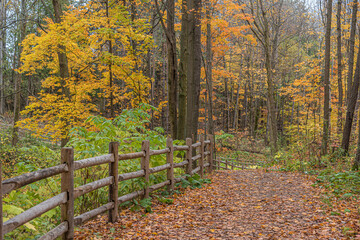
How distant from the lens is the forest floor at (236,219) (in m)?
4.58

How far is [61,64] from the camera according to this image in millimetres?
13820

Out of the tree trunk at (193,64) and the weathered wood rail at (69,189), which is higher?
the tree trunk at (193,64)

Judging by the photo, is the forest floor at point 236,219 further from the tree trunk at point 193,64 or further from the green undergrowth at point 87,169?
the tree trunk at point 193,64

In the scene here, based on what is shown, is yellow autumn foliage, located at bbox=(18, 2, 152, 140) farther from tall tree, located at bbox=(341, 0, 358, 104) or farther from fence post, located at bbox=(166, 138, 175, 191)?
tall tree, located at bbox=(341, 0, 358, 104)

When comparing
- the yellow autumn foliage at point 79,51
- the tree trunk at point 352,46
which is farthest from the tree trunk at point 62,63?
the tree trunk at point 352,46

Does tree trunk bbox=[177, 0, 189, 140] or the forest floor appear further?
tree trunk bbox=[177, 0, 189, 140]

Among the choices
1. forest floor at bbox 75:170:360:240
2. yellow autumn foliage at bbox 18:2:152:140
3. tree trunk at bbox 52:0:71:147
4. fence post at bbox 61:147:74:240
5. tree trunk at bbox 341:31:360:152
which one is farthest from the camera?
tree trunk at bbox 52:0:71:147

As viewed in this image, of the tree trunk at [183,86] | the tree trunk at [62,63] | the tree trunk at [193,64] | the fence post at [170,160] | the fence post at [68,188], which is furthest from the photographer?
the tree trunk at [62,63]

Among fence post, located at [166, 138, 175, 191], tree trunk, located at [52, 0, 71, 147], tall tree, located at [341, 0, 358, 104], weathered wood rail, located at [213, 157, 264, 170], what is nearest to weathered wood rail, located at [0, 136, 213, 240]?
fence post, located at [166, 138, 175, 191]

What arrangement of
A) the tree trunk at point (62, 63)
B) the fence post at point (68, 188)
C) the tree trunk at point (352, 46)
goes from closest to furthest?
1. the fence post at point (68, 188)
2. the tree trunk at point (352, 46)
3. the tree trunk at point (62, 63)

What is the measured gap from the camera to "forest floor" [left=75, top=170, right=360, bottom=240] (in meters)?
4.58

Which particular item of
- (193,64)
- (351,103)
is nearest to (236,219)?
(193,64)

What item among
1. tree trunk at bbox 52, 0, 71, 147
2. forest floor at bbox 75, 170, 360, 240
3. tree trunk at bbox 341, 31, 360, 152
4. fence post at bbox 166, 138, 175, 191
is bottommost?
forest floor at bbox 75, 170, 360, 240

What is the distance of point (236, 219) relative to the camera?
5.60 metres
